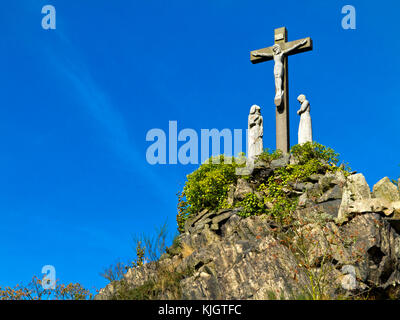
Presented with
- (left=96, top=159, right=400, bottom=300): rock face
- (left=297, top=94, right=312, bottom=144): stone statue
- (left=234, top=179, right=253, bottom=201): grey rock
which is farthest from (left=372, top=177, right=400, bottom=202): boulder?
(left=297, top=94, right=312, bottom=144): stone statue

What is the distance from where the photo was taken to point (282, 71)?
21781mm

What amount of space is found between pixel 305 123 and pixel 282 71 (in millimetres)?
2987

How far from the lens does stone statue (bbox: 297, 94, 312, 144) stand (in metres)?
20.0

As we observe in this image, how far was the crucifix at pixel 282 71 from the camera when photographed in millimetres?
21125

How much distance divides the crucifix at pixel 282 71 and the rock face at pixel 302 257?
20.2 feet

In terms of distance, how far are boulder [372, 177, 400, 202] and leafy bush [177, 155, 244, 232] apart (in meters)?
5.05

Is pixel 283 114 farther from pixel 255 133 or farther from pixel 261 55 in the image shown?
pixel 261 55

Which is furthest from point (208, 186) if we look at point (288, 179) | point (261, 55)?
point (261, 55)

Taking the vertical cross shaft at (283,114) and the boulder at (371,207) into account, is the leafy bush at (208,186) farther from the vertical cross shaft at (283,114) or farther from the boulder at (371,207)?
the boulder at (371,207)

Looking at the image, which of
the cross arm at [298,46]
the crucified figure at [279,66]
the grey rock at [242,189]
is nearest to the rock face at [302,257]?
the grey rock at [242,189]

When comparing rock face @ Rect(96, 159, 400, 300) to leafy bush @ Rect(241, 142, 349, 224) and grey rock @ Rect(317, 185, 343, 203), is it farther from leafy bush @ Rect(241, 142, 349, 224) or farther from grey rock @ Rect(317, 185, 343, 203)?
leafy bush @ Rect(241, 142, 349, 224)

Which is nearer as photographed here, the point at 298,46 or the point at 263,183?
the point at 263,183
